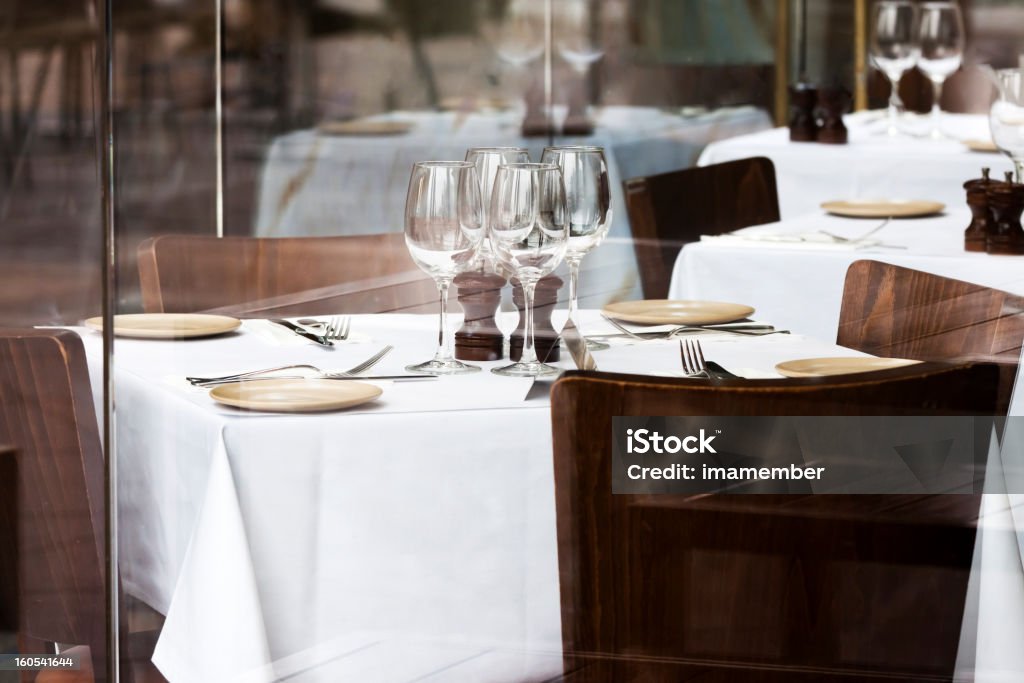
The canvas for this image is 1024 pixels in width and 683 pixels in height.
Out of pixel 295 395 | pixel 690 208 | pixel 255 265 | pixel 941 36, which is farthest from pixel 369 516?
pixel 941 36

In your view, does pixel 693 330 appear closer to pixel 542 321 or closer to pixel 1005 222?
pixel 542 321

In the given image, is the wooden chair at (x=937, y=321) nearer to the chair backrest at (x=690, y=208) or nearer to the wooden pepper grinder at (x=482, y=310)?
the chair backrest at (x=690, y=208)

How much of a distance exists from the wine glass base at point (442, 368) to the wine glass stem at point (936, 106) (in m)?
0.39

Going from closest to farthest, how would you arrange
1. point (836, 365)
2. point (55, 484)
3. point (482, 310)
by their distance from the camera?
point (836, 365) < point (482, 310) < point (55, 484)

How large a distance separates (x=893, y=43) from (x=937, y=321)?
0.21 metres

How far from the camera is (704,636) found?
878 millimetres

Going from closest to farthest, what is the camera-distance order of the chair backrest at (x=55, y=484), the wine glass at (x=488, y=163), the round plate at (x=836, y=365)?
1. the round plate at (x=836, y=365)
2. the wine glass at (x=488, y=163)
3. the chair backrest at (x=55, y=484)

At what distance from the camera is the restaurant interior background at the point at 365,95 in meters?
0.94

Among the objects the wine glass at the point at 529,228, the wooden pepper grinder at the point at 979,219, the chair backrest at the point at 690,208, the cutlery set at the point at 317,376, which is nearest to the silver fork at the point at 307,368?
the cutlery set at the point at 317,376

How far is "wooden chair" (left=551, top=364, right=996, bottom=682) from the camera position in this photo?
2.75 ft

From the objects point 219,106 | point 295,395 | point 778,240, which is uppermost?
point 219,106

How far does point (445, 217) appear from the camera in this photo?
0.94 metres

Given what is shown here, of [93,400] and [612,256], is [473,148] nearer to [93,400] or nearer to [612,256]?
[612,256]

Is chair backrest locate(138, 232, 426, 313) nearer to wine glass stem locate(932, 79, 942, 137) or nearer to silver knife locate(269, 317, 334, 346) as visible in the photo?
silver knife locate(269, 317, 334, 346)
